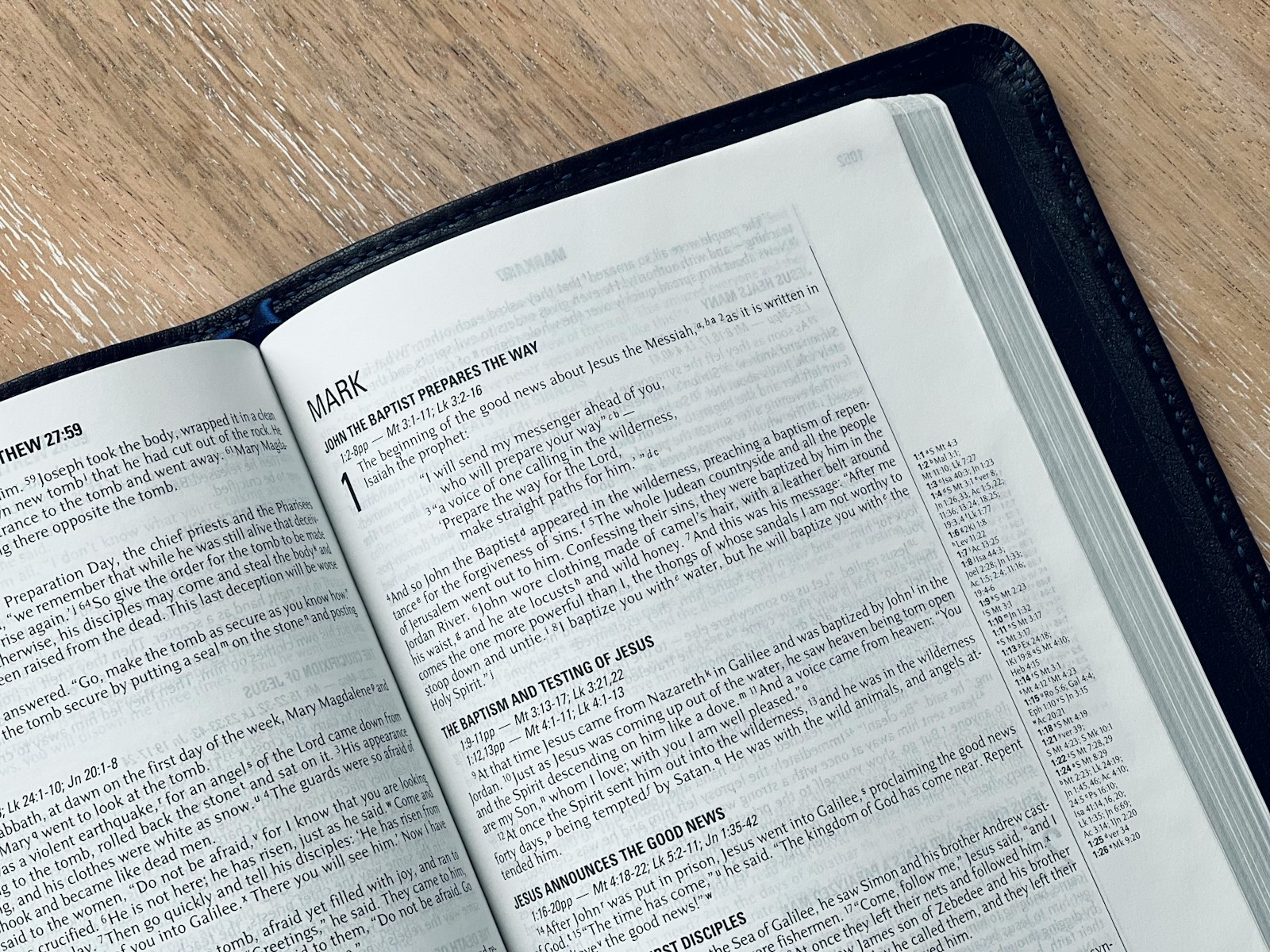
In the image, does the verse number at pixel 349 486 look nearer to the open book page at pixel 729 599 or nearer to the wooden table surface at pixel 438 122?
the open book page at pixel 729 599

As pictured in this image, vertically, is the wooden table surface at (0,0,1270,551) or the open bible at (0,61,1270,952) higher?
the wooden table surface at (0,0,1270,551)

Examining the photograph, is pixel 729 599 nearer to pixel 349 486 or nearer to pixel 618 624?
pixel 618 624

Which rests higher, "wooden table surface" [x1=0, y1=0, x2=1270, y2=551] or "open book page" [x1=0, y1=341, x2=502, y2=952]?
"wooden table surface" [x1=0, y1=0, x2=1270, y2=551]

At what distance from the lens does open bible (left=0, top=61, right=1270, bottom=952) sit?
1.31ft

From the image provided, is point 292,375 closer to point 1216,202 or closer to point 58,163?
point 58,163

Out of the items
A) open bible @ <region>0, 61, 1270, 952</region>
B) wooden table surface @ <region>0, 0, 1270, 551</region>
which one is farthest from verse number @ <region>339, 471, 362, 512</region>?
wooden table surface @ <region>0, 0, 1270, 551</region>

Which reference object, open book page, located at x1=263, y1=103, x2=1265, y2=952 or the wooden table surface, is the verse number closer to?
open book page, located at x1=263, y1=103, x2=1265, y2=952

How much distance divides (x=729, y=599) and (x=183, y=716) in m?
0.23

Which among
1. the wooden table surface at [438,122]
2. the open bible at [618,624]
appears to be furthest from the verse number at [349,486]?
the wooden table surface at [438,122]

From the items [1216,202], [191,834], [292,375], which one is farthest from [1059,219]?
[191,834]

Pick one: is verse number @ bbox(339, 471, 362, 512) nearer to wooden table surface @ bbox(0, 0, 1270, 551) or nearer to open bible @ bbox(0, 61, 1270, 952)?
open bible @ bbox(0, 61, 1270, 952)

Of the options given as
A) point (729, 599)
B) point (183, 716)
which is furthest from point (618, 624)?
point (183, 716)

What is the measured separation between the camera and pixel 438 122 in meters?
0.48

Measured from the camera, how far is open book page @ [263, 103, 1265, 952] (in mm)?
417
